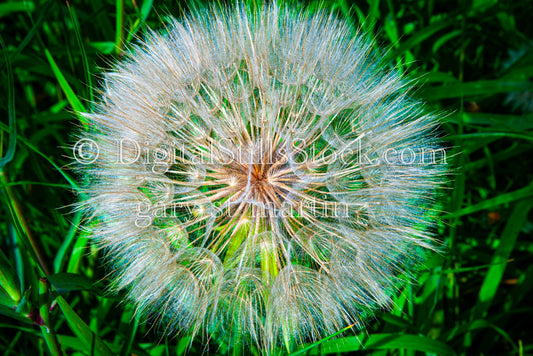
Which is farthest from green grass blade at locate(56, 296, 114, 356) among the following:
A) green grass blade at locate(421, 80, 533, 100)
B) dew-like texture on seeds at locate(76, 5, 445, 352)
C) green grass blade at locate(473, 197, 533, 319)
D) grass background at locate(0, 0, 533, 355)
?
green grass blade at locate(421, 80, 533, 100)

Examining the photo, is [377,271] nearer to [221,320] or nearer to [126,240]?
[221,320]

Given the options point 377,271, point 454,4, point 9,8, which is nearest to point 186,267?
point 377,271

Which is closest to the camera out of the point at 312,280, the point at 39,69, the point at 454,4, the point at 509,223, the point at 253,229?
the point at 312,280

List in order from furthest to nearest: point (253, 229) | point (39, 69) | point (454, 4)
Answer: point (454, 4) → point (39, 69) → point (253, 229)

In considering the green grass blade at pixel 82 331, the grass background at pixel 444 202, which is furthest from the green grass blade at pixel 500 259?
the green grass blade at pixel 82 331

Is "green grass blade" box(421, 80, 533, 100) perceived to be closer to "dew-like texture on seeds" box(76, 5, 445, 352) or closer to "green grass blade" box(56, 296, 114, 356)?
"dew-like texture on seeds" box(76, 5, 445, 352)

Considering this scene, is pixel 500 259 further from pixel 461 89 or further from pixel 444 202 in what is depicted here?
pixel 461 89

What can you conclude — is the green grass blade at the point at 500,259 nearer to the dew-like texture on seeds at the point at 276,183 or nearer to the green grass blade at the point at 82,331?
the dew-like texture on seeds at the point at 276,183
